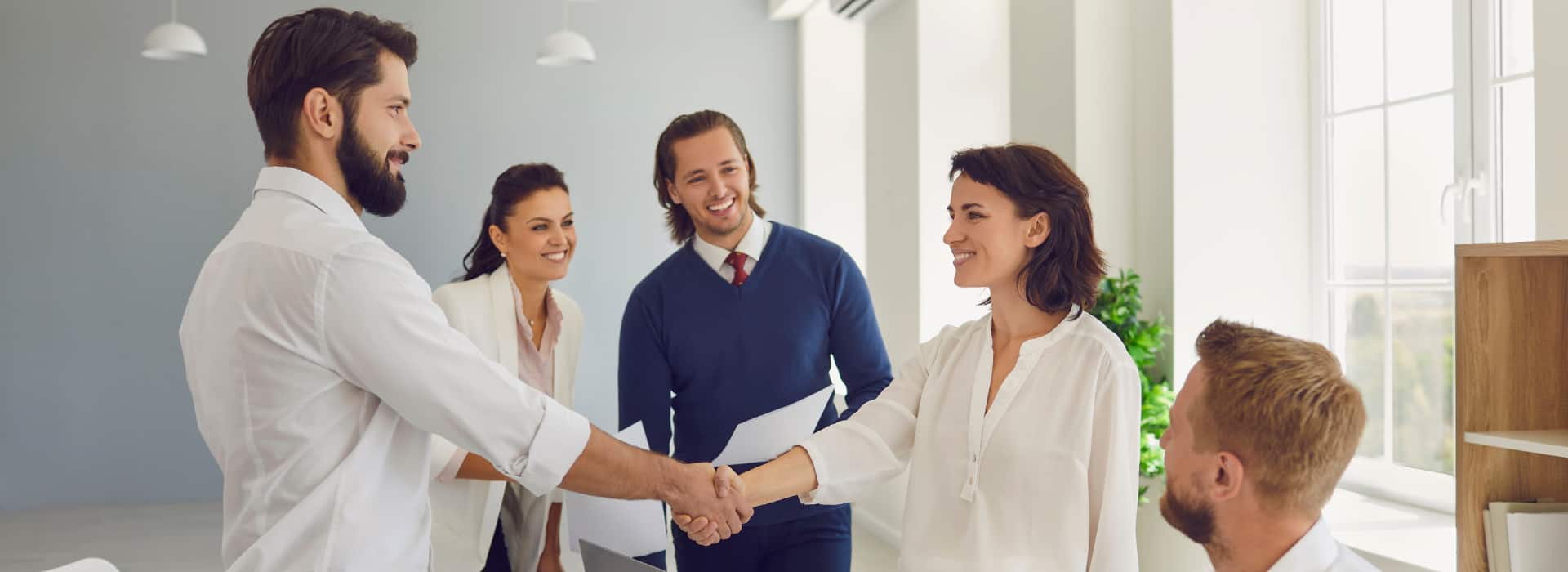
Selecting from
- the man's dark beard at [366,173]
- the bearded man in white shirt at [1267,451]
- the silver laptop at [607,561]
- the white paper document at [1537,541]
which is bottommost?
the white paper document at [1537,541]

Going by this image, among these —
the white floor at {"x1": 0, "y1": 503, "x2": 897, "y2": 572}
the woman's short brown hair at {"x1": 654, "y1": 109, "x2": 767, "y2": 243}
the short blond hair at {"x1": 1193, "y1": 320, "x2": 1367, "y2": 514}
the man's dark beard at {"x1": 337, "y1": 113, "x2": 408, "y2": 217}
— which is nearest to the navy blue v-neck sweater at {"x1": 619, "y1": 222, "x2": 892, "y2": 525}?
the woman's short brown hair at {"x1": 654, "y1": 109, "x2": 767, "y2": 243}

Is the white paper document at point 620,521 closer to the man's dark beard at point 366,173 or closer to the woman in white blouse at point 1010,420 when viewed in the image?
the woman in white blouse at point 1010,420

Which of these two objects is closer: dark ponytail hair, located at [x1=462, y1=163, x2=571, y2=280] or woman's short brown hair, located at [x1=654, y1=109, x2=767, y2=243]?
woman's short brown hair, located at [x1=654, y1=109, x2=767, y2=243]

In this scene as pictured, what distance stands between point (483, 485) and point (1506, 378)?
2.16m

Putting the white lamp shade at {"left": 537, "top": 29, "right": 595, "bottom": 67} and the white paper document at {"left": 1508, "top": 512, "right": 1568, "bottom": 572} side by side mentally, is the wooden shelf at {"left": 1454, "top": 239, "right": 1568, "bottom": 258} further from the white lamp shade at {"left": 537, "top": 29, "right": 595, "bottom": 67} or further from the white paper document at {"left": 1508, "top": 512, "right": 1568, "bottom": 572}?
the white lamp shade at {"left": 537, "top": 29, "right": 595, "bottom": 67}

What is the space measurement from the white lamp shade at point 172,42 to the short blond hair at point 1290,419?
5687 mm

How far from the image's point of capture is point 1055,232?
203cm

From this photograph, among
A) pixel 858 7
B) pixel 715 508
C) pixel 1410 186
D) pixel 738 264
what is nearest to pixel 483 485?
pixel 715 508

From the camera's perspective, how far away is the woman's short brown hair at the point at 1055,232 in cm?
202

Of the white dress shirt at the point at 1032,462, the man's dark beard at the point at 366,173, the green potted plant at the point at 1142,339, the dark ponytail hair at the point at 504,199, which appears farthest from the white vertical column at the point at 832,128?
the man's dark beard at the point at 366,173

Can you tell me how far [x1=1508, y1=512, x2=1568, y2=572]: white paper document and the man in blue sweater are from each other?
1277mm

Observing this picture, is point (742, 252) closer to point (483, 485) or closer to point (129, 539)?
point (483, 485)

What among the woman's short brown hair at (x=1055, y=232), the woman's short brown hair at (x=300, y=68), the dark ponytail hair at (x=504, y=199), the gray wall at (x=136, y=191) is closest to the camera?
the woman's short brown hair at (x=300, y=68)

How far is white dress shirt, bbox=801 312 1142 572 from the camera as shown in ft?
5.98
